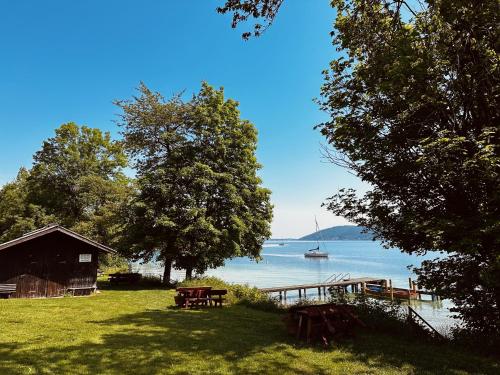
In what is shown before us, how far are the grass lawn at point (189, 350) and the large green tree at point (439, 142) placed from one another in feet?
8.64

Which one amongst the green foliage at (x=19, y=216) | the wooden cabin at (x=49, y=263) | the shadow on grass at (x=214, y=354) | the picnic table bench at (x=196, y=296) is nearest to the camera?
the shadow on grass at (x=214, y=354)

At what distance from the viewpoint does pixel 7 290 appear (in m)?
20.5

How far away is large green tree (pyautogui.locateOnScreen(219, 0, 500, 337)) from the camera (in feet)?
33.9

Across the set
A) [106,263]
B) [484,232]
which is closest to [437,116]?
[484,232]

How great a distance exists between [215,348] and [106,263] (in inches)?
1207

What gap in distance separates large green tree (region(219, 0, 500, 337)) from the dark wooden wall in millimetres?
18300

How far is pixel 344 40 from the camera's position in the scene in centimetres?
1420

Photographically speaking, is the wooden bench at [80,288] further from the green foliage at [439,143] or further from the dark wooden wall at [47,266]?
the green foliage at [439,143]

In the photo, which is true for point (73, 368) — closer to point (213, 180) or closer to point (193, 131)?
point (213, 180)

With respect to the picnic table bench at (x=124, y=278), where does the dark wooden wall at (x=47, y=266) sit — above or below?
above

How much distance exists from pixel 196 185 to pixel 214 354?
63.7 feet

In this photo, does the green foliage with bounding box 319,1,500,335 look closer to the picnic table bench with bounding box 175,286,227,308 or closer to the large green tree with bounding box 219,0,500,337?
the large green tree with bounding box 219,0,500,337

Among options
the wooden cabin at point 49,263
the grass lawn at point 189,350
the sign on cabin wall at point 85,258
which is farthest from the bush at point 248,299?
the wooden cabin at point 49,263

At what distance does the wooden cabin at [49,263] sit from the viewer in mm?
20875
